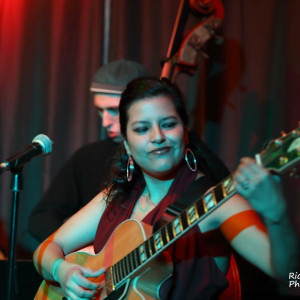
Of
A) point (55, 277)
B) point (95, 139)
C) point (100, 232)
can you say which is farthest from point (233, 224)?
point (95, 139)

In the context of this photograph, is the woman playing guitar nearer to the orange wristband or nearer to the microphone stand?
the orange wristband

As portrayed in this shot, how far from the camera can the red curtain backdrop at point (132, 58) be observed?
2.75 meters

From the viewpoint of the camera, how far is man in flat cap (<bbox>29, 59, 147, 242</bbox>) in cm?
268

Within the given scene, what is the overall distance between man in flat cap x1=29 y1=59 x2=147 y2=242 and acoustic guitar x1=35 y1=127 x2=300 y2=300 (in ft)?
3.60

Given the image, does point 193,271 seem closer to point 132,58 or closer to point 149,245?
point 149,245

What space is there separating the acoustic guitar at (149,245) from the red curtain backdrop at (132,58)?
4.66ft

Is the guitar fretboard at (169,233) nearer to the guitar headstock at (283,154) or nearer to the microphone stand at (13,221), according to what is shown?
the guitar headstock at (283,154)

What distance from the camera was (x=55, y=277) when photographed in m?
1.74

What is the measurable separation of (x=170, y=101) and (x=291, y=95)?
1.36 metres

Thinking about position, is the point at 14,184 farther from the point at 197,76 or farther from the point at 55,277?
the point at 197,76

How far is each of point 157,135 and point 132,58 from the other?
159 cm

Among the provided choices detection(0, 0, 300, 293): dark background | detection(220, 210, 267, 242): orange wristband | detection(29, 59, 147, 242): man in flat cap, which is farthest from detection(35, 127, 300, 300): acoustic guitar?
detection(0, 0, 300, 293): dark background

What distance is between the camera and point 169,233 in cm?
Answer: 135


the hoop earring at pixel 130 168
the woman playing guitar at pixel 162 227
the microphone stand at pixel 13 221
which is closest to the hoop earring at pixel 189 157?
the woman playing guitar at pixel 162 227
